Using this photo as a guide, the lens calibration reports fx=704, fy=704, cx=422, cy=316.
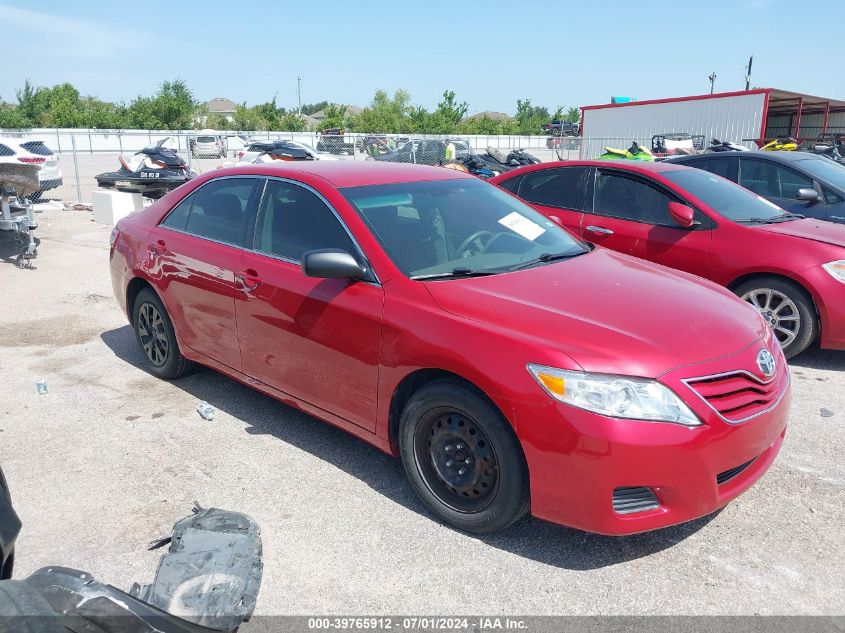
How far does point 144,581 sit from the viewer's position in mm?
2939

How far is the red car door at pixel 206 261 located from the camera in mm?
4328

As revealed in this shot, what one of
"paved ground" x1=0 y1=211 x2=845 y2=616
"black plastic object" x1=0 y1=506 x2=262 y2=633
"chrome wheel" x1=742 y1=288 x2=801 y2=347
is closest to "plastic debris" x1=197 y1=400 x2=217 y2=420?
"paved ground" x1=0 y1=211 x2=845 y2=616

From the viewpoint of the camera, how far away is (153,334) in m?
5.23

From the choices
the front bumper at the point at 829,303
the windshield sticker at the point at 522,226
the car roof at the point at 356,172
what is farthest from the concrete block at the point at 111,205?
the front bumper at the point at 829,303

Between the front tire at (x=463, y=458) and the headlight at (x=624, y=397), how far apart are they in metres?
0.34

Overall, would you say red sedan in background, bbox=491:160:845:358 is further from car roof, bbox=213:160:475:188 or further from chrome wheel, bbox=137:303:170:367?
chrome wheel, bbox=137:303:170:367

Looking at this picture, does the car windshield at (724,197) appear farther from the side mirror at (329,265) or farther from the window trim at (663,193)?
the side mirror at (329,265)

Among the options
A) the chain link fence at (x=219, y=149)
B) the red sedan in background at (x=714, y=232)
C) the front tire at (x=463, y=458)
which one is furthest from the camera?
the chain link fence at (x=219, y=149)

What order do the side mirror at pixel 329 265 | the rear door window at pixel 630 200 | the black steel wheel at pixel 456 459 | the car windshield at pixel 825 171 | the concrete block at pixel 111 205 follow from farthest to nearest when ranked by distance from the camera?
the concrete block at pixel 111 205
the car windshield at pixel 825 171
the rear door window at pixel 630 200
the side mirror at pixel 329 265
the black steel wheel at pixel 456 459

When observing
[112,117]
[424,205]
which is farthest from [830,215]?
[112,117]

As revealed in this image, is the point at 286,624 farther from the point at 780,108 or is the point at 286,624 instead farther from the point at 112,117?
the point at 112,117

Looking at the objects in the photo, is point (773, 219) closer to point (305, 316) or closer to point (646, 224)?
point (646, 224)

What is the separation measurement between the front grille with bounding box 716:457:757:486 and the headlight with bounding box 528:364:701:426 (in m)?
0.33

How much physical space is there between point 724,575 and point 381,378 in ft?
5.68
